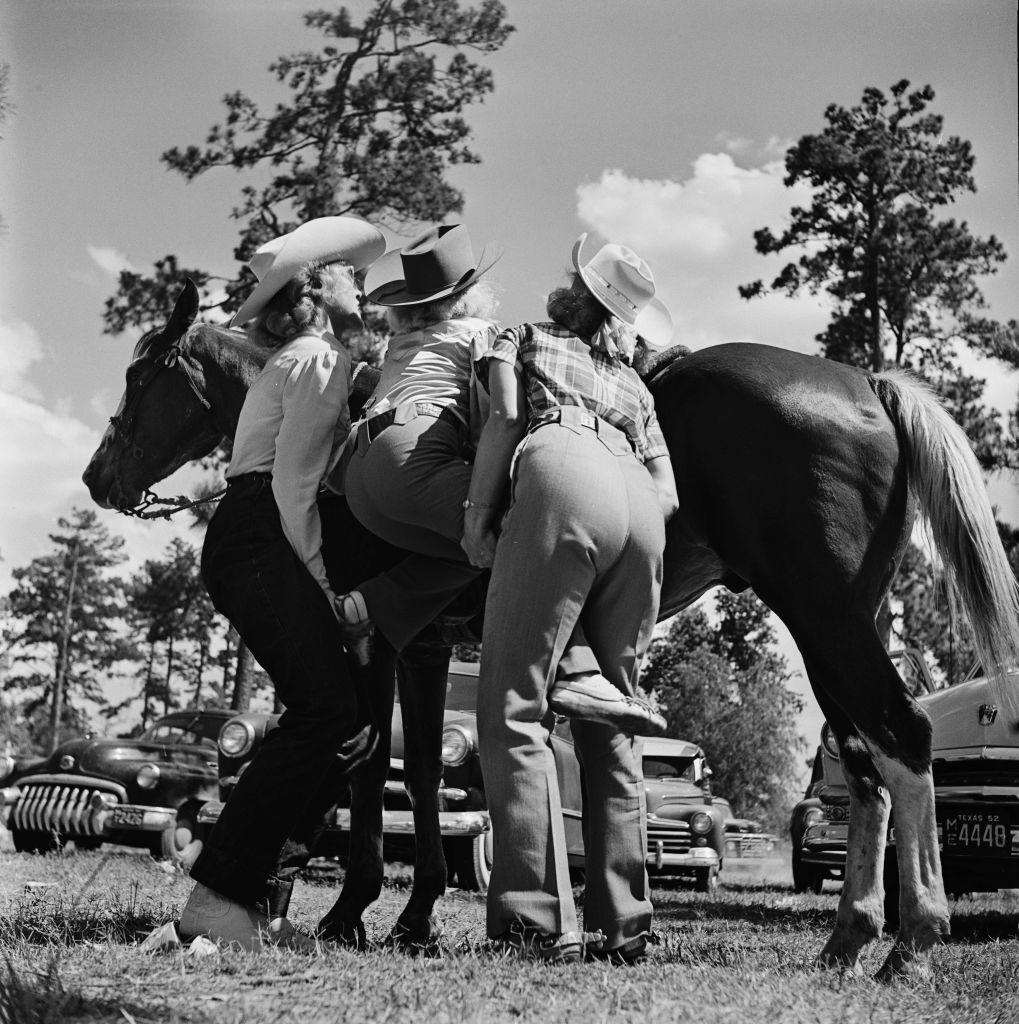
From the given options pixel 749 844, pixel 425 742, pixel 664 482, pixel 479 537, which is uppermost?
pixel 664 482

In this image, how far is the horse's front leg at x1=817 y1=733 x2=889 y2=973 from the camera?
4070 millimetres

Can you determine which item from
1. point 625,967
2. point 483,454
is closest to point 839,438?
point 483,454

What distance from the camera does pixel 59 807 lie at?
1035 cm

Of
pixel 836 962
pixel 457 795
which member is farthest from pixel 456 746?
pixel 836 962

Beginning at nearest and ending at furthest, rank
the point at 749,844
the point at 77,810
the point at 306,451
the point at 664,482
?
the point at 306,451, the point at 664,482, the point at 77,810, the point at 749,844

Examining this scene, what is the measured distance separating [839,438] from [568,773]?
211 inches

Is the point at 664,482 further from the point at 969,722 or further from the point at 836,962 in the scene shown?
the point at 969,722

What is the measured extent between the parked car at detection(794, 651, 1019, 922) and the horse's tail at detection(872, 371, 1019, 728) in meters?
1.74

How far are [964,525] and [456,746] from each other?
524 centimetres

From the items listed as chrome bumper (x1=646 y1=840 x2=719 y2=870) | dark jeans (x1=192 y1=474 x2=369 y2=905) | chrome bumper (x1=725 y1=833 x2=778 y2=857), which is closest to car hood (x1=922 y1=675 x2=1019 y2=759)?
dark jeans (x1=192 y1=474 x2=369 y2=905)

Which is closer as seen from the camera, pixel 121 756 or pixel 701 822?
pixel 121 756

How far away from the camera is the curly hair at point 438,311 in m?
4.19

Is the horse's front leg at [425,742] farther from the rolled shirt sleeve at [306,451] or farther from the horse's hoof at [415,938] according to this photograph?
the rolled shirt sleeve at [306,451]

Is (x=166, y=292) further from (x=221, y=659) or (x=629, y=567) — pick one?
(x=221, y=659)
